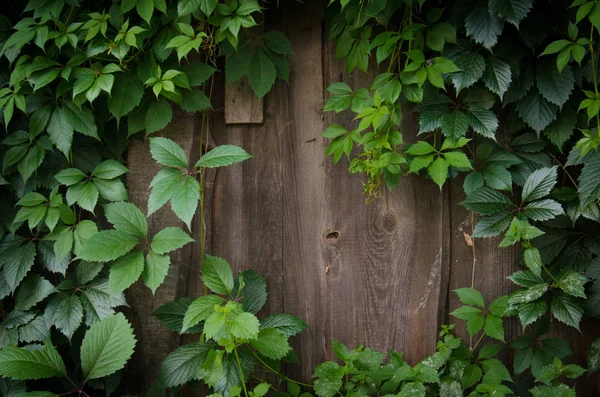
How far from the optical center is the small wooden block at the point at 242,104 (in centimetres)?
198

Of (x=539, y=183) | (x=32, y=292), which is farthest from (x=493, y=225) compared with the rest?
(x=32, y=292)

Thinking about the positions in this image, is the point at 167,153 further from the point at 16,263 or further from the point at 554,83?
the point at 554,83

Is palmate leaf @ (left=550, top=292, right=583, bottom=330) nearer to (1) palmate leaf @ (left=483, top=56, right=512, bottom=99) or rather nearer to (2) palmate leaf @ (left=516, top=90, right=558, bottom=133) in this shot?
(2) palmate leaf @ (left=516, top=90, right=558, bottom=133)

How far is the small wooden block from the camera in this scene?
1.98 meters

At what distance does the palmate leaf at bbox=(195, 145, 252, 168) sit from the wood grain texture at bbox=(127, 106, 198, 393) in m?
0.23

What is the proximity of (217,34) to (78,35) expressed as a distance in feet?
1.51

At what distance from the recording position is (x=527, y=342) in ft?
6.29

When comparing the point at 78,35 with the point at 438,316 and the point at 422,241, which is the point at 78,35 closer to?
the point at 422,241

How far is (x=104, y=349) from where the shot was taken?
5.71 feet

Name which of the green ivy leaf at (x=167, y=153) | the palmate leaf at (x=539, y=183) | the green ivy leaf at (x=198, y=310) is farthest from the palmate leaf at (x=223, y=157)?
the palmate leaf at (x=539, y=183)

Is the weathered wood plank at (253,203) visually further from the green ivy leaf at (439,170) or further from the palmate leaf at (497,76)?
the palmate leaf at (497,76)

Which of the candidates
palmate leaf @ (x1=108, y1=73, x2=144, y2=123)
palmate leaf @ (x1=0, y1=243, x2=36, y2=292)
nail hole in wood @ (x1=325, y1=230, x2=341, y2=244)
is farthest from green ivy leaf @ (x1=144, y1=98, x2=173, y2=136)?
nail hole in wood @ (x1=325, y1=230, x2=341, y2=244)

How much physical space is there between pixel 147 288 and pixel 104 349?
36 centimetres

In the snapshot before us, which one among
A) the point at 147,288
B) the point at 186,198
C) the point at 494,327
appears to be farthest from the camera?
the point at 147,288
